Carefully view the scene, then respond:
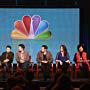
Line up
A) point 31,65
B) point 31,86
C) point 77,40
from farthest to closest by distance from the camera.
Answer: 1. point 77,40
2. point 31,65
3. point 31,86

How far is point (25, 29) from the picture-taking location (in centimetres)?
1167

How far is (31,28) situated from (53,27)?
0.71 meters

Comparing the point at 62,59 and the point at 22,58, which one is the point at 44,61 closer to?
the point at 62,59

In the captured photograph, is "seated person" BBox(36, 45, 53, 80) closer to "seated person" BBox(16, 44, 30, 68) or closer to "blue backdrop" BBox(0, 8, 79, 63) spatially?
"seated person" BBox(16, 44, 30, 68)

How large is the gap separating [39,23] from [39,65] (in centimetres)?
209

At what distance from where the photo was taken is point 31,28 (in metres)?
11.7

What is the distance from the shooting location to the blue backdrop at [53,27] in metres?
11.5

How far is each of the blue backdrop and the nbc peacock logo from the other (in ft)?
0.38

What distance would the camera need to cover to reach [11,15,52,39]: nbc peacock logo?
11.6 metres

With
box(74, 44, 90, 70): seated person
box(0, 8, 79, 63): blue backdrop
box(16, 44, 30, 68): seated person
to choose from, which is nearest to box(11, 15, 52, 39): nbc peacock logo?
box(0, 8, 79, 63): blue backdrop

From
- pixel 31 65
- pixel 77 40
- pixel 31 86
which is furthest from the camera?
pixel 77 40

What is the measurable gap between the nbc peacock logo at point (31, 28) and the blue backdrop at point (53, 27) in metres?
0.11
